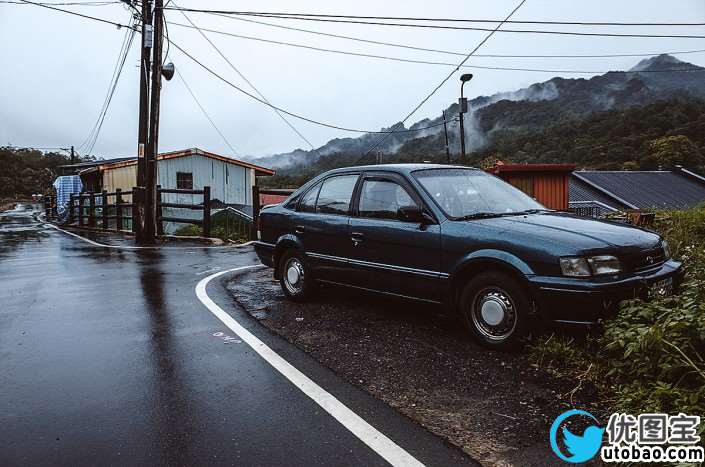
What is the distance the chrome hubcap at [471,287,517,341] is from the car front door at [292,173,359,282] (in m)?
1.66

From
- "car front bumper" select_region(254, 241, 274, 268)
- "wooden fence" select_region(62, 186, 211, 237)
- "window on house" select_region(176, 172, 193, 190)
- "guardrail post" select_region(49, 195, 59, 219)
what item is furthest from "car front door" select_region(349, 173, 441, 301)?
"guardrail post" select_region(49, 195, 59, 219)

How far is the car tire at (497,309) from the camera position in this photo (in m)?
4.00

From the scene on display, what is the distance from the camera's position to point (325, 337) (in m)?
4.66

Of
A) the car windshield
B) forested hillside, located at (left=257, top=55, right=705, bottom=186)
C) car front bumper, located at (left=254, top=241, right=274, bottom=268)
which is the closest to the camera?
the car windshield

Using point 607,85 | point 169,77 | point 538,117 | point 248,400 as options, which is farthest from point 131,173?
point 607,85

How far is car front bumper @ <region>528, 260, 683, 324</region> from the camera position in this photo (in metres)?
3.76

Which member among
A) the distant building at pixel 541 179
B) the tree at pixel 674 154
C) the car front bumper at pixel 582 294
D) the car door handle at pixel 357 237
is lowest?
the car front bumper at pixel 582 294

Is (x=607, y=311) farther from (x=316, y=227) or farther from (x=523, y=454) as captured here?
(x=316, y=227)

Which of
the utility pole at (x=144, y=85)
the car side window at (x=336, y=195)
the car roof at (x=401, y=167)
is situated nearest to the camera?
the car roof at (x=401, y=167)

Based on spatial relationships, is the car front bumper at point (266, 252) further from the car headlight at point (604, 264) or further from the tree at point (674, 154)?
the tree at point (674, 154)

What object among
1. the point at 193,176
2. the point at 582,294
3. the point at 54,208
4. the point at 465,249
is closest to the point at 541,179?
the point at 465,249

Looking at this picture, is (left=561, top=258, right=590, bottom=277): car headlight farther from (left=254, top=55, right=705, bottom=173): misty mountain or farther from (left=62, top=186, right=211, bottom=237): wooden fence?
(left=254, top=55, right=705, bottom=173): misty mountain

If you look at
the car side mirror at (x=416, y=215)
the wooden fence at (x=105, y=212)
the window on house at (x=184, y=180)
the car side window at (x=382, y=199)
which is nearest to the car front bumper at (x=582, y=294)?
the car side mirror at (x=416, y=215)

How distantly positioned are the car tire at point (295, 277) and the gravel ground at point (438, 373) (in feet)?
Result: 0.52
